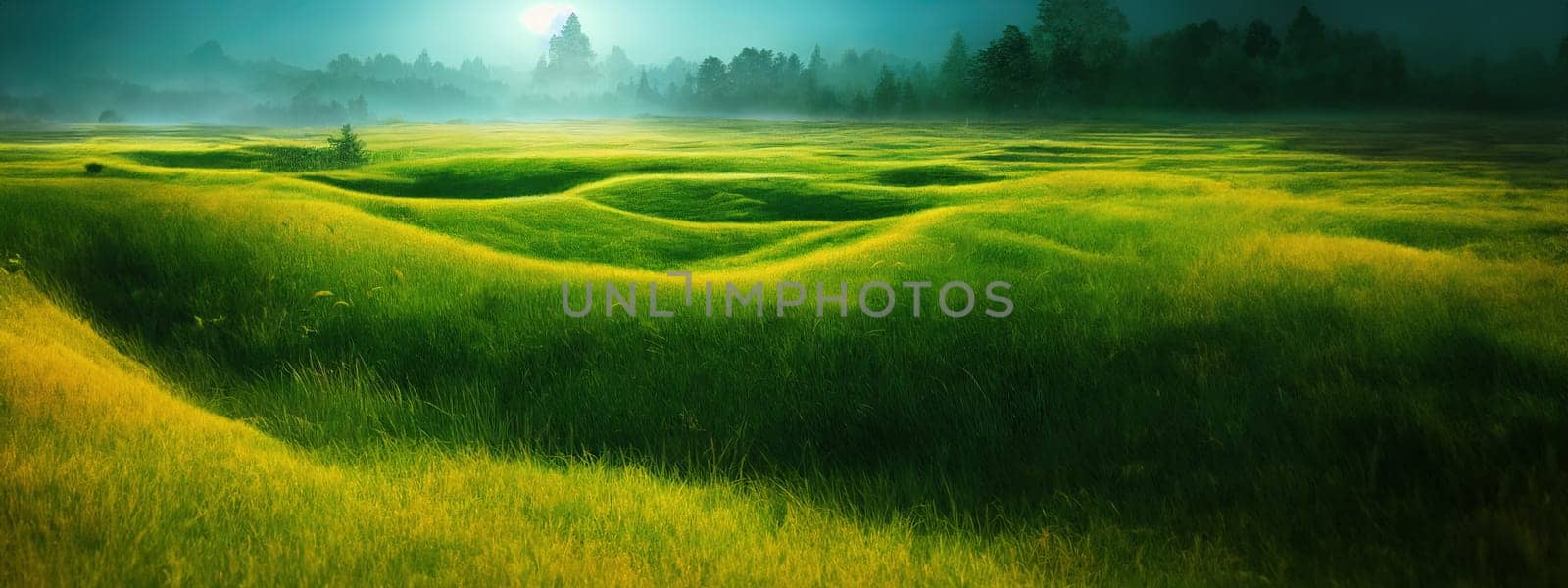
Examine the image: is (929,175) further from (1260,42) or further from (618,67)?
(618,67)

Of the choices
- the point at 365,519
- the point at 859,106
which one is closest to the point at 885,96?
the point at 859,106

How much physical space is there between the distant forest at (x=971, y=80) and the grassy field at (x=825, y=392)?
1290 millimetres

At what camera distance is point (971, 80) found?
14.6 metres

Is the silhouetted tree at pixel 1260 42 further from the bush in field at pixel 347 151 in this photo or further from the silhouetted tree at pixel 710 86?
the bush in field at pixel 347 151

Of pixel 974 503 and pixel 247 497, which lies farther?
pixel 974 503

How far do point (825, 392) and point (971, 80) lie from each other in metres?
11.2

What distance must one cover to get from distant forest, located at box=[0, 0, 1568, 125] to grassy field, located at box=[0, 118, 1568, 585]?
1.29 m

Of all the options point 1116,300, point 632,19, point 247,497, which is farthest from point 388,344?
point 632,19

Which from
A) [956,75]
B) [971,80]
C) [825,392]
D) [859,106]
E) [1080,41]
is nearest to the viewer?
[825,392]

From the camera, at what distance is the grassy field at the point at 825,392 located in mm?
3082

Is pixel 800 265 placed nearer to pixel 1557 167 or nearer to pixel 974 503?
pixel 974 503

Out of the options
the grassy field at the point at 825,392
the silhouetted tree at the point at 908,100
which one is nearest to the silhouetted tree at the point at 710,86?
the silhouetted tree at the point at 908,100

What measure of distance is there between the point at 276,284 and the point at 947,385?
5607 mm

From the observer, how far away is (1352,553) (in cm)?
294
